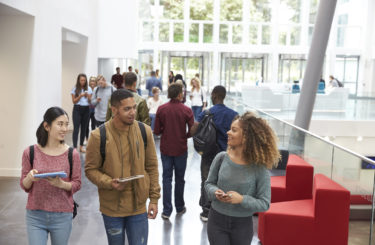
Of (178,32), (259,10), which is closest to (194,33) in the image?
(178,32)

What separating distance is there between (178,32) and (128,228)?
2761 centimetres

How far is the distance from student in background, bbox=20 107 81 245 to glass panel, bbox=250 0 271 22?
94.9 feet

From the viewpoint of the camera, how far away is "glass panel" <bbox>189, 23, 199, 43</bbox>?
30.4m

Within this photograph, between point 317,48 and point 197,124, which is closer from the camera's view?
point 197,124

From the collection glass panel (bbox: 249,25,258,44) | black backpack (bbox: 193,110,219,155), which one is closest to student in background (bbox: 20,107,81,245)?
black backpack (bbox: 193,110,219,155)

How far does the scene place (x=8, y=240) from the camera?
5.48 m

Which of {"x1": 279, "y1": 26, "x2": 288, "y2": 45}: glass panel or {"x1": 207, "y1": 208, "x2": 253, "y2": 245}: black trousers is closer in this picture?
{"x1": 207, "y1": 208, "x2": 253, "y2": 245}: black trousers

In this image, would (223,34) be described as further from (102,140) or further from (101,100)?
A: (102,140)

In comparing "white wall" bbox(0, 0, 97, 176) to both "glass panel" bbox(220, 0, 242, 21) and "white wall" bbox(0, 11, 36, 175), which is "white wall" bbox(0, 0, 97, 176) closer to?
"white wall" bbox(0, 11, 36, 175)

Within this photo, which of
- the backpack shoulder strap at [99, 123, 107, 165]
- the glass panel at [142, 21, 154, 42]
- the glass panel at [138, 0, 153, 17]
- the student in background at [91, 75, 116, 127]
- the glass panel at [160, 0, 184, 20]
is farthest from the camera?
the glass panel at [160, 0, 184, 20]

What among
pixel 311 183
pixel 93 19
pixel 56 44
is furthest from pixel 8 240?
pixel 93 19

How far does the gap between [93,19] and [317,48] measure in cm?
→ 690

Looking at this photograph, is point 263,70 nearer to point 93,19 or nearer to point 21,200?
point 93,19

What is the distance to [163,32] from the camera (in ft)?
98.8
